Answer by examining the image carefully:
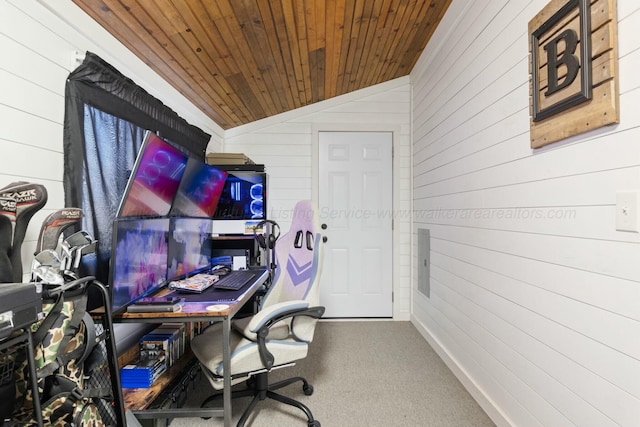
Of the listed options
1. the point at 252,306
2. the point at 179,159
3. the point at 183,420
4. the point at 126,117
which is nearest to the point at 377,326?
the point at 252,306

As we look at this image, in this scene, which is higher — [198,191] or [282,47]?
[282,47]

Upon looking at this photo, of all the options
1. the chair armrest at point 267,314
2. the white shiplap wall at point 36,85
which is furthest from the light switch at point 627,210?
the white shiplap wall at point 36,85

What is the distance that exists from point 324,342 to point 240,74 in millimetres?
2479

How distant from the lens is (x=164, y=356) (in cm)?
183

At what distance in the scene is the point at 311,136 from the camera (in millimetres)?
3639

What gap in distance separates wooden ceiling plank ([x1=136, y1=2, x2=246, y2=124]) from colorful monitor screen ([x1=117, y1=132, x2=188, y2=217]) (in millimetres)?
721

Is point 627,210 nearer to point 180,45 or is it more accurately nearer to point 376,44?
point 376,44

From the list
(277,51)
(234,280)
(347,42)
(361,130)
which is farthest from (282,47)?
(234,280)

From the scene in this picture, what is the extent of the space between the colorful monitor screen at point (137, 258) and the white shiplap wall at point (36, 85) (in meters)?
0.33

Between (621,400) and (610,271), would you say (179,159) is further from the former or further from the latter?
(621,400)

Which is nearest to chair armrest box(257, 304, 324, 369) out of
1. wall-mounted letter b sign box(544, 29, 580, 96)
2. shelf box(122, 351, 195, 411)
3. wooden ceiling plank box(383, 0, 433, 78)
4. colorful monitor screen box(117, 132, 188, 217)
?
shelf box(122, 351, 195, 411)

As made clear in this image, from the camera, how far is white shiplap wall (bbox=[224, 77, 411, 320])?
3629 mm

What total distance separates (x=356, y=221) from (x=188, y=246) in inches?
77.7

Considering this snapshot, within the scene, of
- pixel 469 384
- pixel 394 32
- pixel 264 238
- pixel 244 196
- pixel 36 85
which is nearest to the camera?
pixel 36 85
